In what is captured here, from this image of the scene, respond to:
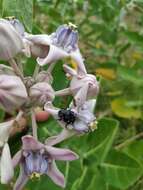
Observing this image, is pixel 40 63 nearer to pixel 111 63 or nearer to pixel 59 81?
pixel 59 81

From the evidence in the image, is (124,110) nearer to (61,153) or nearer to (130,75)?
(130,75)

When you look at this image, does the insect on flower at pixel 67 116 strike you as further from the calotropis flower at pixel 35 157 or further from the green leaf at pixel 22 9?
the green leaf at pixel 22 9

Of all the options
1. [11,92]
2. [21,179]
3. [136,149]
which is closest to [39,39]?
[11,92]

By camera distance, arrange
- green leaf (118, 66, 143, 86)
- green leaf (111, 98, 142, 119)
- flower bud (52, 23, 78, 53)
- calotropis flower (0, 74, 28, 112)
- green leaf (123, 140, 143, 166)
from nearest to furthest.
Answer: calotropis flower (0, 74, 28, 112)
flower bud (52, 23, 78, 53)
green leaf (123, 140, 143, 166)
green leaf (118, 66, 143, 86)
green leaf (111, 98, 142, 119)

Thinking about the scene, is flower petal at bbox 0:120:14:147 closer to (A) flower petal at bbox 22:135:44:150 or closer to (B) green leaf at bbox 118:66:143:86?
→ (A) flower petal at bbox 22:135:44:150

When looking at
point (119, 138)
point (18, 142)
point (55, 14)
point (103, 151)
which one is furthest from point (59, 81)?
point (119, 138)

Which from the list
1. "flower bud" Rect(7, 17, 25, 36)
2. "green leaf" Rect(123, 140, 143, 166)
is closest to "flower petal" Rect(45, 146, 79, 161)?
"flower bud" Rect(7, 17, 25, 36)
